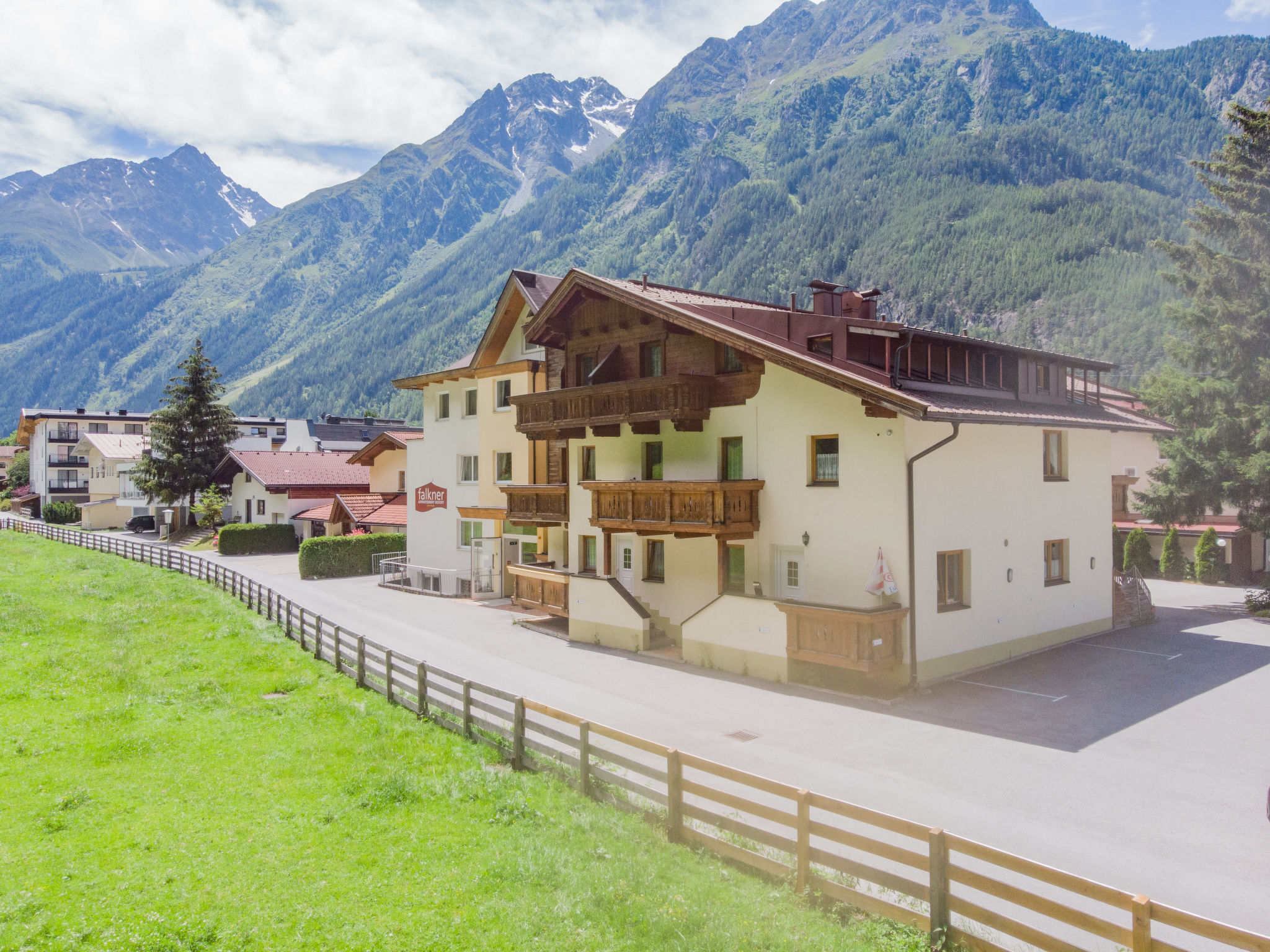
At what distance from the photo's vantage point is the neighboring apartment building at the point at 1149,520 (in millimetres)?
37000

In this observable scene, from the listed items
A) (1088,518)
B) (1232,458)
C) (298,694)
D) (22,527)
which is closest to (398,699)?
(298,694)

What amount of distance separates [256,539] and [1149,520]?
50.1m

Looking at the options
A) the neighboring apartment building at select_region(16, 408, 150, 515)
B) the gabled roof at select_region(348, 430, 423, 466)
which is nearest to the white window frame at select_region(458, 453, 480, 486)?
the gabled roof at select_region(348, 430, 423, 466)

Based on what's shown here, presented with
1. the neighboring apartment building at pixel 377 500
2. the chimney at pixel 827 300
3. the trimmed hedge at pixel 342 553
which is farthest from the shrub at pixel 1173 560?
the neighboring apartment building at pixel 377 500

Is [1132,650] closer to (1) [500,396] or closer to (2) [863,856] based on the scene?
(2) [863,856]

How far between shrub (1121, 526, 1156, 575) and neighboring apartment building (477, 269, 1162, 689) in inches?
584

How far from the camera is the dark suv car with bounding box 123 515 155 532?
6962cm

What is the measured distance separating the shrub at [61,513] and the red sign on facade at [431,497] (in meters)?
65.8

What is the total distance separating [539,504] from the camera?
1117 inches

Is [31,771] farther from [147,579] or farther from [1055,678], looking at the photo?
[147,579]

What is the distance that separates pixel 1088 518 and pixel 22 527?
81.4 metres

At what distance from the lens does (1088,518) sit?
2423 cm

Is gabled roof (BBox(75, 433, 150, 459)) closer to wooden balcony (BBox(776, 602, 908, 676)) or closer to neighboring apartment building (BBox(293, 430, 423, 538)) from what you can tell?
neighboring apartment building (BBox(293, 430, 423, 538))

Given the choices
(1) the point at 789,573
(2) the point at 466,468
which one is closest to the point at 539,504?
(2) the point at 466,468
